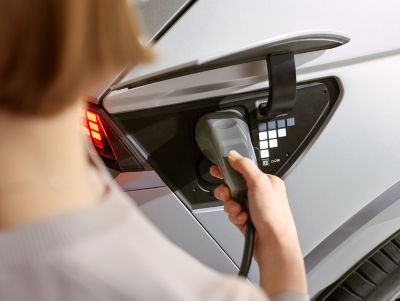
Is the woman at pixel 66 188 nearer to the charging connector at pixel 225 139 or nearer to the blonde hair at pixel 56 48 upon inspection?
the blonde hair at pixel 56 48

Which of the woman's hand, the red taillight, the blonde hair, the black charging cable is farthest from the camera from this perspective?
the red taillight

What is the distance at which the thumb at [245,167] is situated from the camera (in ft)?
3.28

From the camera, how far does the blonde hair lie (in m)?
0.40

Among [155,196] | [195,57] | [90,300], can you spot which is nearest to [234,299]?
[90,300]

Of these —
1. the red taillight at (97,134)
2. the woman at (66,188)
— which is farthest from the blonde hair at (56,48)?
the red taillight at (97,134)

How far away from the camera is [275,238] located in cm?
94

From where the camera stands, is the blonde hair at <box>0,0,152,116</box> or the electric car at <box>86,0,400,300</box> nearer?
the blonde hair at <box>0,0,152,116</box>

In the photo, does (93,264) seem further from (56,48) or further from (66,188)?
(56,48)

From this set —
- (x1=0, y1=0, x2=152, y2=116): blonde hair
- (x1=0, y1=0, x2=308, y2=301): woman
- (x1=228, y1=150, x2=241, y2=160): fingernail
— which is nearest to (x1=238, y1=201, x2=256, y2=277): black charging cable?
(x1=228, y1=150, x2=241, y2=160): fingernail

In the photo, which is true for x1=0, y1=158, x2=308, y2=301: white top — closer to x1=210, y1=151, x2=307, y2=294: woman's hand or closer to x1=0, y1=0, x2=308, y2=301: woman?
x1=0, y1=0, x2=308, y2=301: woman

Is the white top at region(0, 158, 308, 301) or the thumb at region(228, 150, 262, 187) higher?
the white top at region(0, 158, 308, 301)

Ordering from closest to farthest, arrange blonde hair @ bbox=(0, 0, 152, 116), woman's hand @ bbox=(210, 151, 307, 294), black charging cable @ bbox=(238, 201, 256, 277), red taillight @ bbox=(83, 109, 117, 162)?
blonde hair @ bbox=(0, 0, 152, 116) → woman's hand @ bbox=(210, 151, 307, 294) → black charging cable @ bbox=(238, 201, 256, 277) → red taillight @ bbox=(83, 109, 117, 162)

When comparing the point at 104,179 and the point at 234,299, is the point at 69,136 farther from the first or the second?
the point at 234,299

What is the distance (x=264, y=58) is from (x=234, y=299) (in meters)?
0.64
